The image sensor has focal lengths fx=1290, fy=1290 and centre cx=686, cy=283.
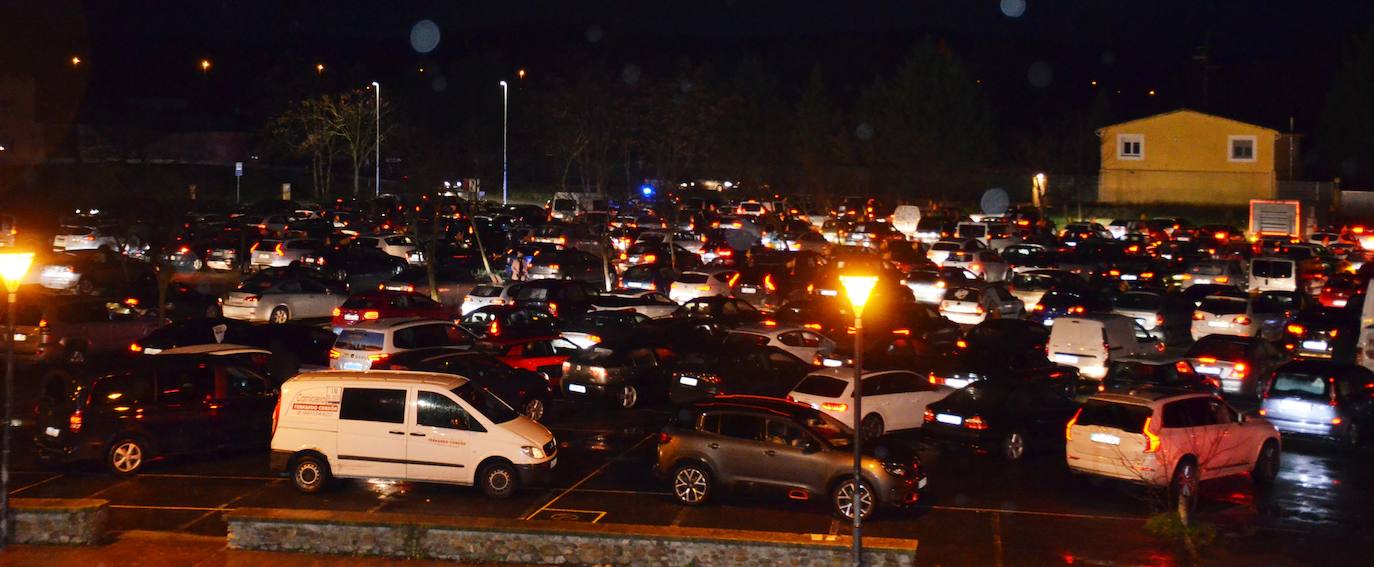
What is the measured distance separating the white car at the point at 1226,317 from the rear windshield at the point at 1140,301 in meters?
1.03

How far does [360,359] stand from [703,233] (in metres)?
32.1

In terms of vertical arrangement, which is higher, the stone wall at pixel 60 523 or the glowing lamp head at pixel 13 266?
the glowing lamp head at pixel 13 266

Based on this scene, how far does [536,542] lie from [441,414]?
415cm

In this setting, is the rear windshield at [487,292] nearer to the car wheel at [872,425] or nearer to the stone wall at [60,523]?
the car wheel at [872,425]

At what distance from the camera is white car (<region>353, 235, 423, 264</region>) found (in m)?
46.7

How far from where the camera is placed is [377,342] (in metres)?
23.5

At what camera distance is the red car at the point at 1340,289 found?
122 feet

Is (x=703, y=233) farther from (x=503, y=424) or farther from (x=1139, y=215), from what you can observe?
(x=503, y=424)

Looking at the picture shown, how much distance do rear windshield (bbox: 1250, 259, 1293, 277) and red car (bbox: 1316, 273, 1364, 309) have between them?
2385 millimetres

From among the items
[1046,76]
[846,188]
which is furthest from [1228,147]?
[1046,76]

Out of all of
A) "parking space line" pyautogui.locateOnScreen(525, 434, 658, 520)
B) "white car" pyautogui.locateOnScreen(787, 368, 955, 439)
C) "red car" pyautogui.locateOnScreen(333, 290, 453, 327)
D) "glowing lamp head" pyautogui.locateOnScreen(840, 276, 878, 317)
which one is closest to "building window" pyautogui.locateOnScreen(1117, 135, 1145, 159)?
"red car" pyautogui.locateOnScreen(333, 290, 453, 327)

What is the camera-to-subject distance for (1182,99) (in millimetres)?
111625

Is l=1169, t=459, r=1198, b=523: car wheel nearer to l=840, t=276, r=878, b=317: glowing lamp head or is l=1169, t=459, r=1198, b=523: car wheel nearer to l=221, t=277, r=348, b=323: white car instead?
l=840, t=276, r=878, b=317: glowing lamp head

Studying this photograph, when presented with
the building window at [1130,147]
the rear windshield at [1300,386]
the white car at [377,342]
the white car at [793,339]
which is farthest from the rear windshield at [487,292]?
the building window at [1130,147]
